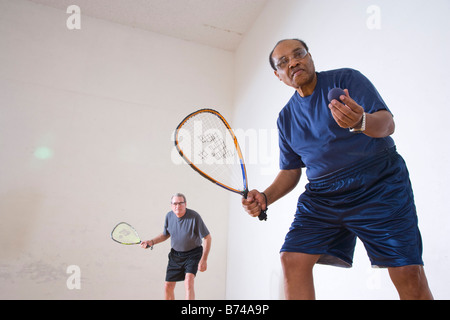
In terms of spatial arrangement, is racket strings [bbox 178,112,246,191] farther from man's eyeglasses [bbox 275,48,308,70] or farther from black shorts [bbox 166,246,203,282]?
man's eyeglasses [bbox 275,48,308,70]

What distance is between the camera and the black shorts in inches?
120

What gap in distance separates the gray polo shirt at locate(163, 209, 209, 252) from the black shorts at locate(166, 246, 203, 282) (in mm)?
48

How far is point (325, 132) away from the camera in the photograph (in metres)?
1.24

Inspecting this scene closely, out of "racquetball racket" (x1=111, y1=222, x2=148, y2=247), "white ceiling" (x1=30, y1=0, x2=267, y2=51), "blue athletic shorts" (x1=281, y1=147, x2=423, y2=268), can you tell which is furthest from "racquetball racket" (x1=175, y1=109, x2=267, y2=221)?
"blue athletic shorts" (x1=281, y1=147, x2=423, y2=268)

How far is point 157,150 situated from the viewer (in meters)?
4.40

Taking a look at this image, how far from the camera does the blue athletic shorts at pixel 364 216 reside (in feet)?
3.35

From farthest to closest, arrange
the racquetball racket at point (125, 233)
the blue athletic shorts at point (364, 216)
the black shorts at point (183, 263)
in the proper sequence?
the racquetball racket at point (125, 233) < the black shorts at point (183, 263) < the blue athletic shorts at point (364, 216)

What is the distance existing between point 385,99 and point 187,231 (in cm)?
204

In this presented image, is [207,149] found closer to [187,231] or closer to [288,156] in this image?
[187,231]

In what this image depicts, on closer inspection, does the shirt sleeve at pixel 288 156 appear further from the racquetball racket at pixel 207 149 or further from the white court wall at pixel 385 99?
the racquetball racket at pixel 207 149

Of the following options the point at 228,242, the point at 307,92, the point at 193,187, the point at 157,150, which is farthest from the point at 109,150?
the point at 307,92

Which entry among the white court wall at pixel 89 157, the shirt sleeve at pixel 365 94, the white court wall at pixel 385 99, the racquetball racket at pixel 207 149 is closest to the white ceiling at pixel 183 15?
the white court wall at pixel 89 157

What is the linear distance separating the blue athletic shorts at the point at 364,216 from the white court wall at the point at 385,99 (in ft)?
2.26

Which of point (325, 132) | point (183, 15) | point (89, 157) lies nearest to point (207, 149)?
point (89, 157)
